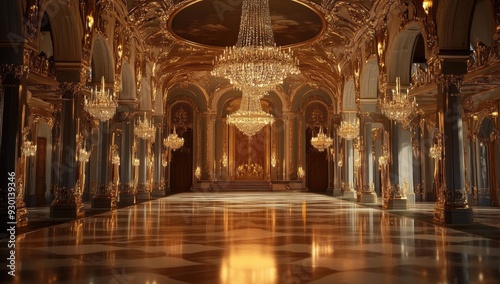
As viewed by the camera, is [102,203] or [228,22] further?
[228,22]

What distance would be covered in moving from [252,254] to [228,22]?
491 inches

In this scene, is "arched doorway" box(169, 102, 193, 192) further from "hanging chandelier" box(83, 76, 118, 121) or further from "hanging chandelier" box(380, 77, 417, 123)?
"hanging chandelier" box(380, 77, 417, 123)

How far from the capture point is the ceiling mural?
15039mm

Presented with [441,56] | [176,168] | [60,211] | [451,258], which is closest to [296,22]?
[441,56]

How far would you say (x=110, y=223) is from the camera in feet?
29.9

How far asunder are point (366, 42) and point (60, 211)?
10.7m

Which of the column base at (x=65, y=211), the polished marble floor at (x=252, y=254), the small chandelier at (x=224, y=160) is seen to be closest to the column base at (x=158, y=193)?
the small chandelier at (x=224, y=160)

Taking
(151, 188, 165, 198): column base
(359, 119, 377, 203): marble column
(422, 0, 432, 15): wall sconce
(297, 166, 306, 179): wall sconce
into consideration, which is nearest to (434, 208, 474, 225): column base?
(422, 0, 432, 15): wall sconce

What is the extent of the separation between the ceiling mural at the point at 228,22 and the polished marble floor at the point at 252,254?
27.7 feet

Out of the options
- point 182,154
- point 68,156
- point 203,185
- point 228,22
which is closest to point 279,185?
point 203,185

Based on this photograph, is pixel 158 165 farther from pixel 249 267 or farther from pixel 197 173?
pixel 249 267

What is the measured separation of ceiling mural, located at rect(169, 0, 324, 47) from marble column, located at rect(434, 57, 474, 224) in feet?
20.0

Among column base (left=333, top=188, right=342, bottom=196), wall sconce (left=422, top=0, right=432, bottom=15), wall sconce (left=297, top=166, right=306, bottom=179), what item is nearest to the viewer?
wall sconce (left=422, top=0, right=432, bottom=15)

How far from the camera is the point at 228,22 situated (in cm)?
1666
